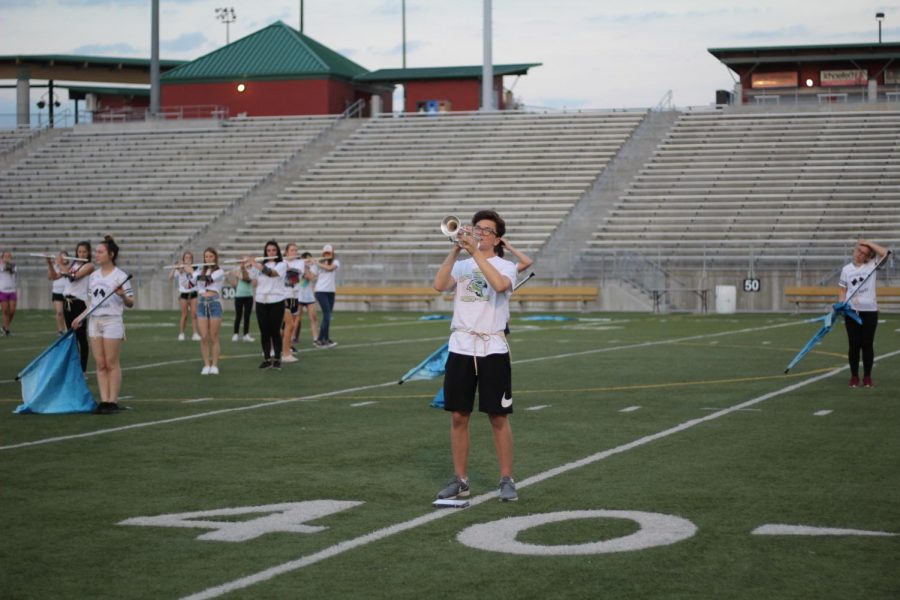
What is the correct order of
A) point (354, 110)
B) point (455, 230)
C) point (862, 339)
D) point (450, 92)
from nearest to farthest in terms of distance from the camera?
point (455, 230) < point (862, 339) < point (354, 110) < point (450, 92)

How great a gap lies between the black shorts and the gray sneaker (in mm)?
447

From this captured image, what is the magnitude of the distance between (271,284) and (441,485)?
992 centimetres

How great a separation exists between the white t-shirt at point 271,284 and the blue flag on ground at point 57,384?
5.21 metres

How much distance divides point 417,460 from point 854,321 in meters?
7.43

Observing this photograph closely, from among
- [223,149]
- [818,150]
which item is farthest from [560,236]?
[223,149]

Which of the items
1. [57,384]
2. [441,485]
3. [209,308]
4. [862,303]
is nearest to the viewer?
[441,485]

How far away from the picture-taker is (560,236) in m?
39.4

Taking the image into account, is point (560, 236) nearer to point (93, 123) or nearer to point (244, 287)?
→ point (244, 287)

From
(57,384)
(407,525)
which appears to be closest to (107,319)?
(57,384)

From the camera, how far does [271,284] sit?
18.7m

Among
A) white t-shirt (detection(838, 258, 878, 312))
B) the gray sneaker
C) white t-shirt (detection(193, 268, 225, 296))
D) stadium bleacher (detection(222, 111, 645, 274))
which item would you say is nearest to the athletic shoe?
the gray sneaker

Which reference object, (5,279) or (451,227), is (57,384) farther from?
(5,279)

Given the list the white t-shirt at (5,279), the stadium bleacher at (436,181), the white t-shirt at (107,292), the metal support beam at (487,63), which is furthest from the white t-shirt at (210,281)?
the metal support beam at (487,63)

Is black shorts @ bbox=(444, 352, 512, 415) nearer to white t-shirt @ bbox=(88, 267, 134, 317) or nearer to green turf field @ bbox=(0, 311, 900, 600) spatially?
green turf field @ bbox=(0, 311, 900, 600)
